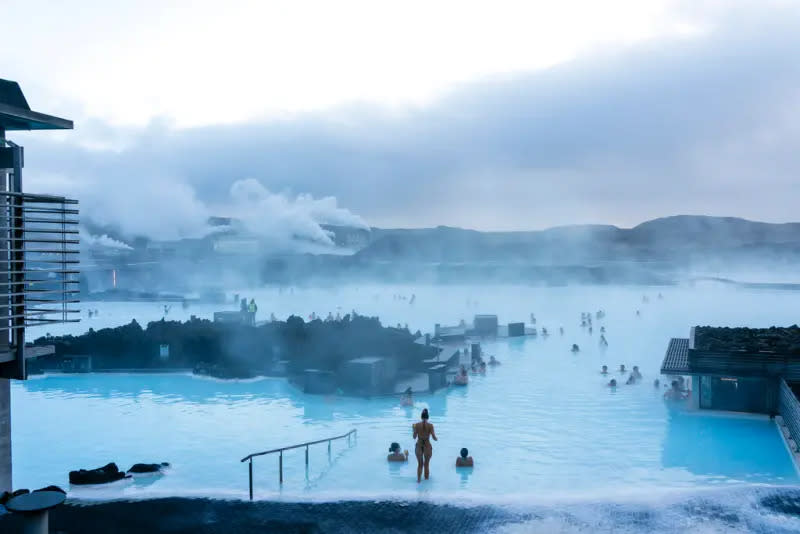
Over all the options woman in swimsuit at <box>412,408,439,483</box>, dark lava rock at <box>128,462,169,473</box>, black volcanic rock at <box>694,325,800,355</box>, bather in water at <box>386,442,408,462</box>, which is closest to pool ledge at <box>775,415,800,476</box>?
black volcanic rock at <box>694,325,800,355</box>

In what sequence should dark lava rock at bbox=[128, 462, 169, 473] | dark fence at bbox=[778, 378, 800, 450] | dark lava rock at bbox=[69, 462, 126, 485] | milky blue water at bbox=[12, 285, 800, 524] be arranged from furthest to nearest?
1. dark fence at bbox=[778, 378, 800, 450]
2. dark lava rock at bbox=[128, 462, 169, 473]
3. milky blue water at bbox=[12, 285, 800, 524]
4. dark lava rock at bbox=[69, 462, 126, 485]

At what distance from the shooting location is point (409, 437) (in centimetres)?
1513

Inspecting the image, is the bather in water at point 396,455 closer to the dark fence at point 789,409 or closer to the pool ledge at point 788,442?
the pool ledge at point 788,442

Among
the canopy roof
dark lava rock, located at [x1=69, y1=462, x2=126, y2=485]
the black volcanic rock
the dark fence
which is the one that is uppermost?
the canopy roof

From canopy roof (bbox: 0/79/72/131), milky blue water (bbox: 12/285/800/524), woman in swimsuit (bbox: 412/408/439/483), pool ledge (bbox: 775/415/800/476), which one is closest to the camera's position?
canopy roof (bbox: 0/79/72/131)

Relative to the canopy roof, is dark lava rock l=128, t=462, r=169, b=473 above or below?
below

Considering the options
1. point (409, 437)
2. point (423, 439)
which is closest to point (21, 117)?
point (423, 439)

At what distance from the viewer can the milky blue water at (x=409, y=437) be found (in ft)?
37.8

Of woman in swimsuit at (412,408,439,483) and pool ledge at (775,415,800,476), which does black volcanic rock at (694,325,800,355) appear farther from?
woman in swimsuit at (412,408,439,483)

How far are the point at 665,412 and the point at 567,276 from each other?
8321cm

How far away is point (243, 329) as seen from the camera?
965 inches

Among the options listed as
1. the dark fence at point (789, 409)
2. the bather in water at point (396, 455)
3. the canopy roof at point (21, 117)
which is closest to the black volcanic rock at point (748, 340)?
the dark fence at point (789, 409)

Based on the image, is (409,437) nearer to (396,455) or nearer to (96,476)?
(396,455)

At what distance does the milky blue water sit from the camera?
37.8 ft
